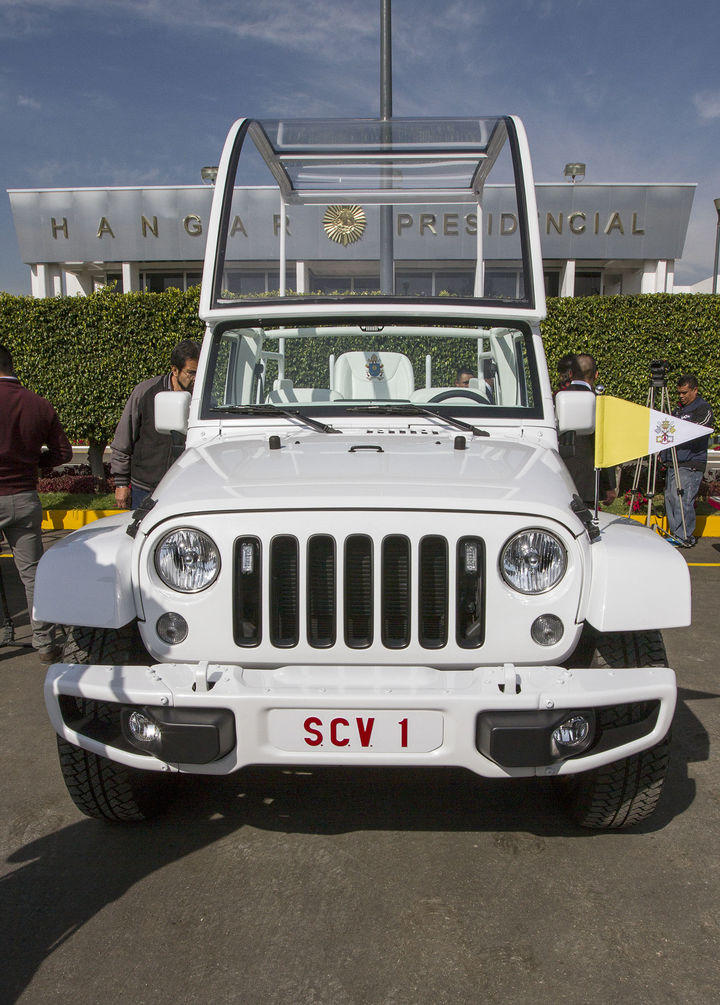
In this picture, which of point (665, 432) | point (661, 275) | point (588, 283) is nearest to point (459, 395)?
point (665, 432)

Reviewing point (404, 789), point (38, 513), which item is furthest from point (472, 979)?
point (38, 513)

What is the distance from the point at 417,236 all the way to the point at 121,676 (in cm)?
437

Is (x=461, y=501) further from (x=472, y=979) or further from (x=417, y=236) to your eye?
(x=417, y=236)

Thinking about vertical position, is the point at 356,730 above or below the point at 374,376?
below

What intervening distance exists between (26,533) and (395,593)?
335cm

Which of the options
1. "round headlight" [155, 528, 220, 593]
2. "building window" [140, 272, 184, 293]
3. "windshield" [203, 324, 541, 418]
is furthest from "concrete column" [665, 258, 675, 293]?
"round headlight" [155, 528, 220, 593]

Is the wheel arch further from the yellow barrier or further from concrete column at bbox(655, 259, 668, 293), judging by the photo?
concrete column at bbox(655, 259, 668, 293)

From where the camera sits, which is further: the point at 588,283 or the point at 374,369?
the point at 588,283

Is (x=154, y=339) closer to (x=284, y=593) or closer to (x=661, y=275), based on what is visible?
(x=284, y=593)

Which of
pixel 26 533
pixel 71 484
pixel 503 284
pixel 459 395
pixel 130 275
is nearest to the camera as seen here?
pixel 459 395

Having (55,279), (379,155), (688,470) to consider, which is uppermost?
(55,279)

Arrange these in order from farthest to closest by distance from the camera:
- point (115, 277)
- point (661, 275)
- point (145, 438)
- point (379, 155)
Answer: point (115, 277) < point (661, 275) < point (145, 438) < point (379, 155)

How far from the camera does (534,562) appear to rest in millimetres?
2566

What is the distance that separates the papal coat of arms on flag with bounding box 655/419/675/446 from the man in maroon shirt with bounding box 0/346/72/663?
17.9 feet
